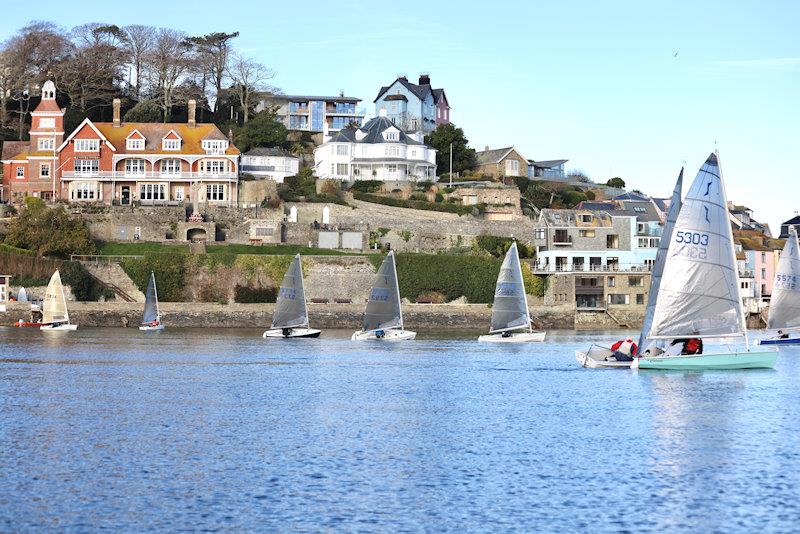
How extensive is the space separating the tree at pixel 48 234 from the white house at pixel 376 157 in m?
26.2

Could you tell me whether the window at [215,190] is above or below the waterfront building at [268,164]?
below

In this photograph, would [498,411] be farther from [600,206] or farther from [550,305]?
[600,206]

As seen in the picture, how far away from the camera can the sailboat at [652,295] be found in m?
43.4

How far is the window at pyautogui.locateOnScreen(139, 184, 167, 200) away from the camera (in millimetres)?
92188

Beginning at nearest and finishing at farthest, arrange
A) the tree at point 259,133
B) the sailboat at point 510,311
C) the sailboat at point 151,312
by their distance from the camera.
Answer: the sailboat at point 510,311, the sailboat at point 151,312, the tree at point 259,133

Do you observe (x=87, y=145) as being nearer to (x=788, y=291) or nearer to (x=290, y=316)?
(x=290, y=316)

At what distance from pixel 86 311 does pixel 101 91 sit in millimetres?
31767

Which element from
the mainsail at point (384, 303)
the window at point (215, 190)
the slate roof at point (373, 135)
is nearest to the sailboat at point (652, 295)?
the mainsail at point (384, 303)

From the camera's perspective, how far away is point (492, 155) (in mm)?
114625

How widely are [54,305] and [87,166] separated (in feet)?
64.7

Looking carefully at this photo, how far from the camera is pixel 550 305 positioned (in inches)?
3356

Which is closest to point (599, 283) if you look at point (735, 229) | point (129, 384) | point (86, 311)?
point (735, 229)

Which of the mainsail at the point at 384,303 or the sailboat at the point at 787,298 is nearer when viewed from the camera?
the mainsail at the point at 384,303

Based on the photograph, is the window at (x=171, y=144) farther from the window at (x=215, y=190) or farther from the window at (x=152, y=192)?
the window at (x=215, y=190)
